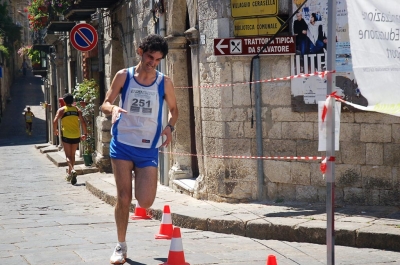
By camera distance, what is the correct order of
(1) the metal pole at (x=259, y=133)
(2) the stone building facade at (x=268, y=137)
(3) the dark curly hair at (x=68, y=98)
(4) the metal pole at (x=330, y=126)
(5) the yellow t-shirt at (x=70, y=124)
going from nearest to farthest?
(4) the metal pole at (x=330, y=126)
(2) the stone building facade at (x=268, y=137)
(1) the metal pole at (x=259, y=133)
(3) the dark curly hair at (x=68, y=98)
(5) the yellow t-shirt at (x=70, y=124)

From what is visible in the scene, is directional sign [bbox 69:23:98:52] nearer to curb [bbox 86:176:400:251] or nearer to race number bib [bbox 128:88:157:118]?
curb [bbox 86:176:400:251]

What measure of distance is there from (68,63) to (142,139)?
2113 centimetres

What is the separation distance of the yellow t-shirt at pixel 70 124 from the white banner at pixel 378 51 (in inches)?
453

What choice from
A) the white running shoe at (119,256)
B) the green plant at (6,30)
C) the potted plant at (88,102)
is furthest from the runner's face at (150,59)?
the green plant at (6,30)

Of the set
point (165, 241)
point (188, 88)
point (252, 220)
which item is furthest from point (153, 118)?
point (188, 88)

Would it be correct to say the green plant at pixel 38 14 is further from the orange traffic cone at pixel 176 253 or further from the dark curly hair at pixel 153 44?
the orange traffic cone at pixel 176 253

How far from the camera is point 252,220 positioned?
823 centimetres

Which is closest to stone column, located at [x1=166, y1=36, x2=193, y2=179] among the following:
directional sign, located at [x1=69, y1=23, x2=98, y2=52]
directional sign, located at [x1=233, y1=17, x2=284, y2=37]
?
directional sign, located at [x1=233, y1=17, x2=284, y2=37]

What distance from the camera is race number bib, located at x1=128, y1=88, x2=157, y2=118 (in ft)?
21.6

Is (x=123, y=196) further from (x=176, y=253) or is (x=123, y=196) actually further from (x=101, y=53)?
(x=101, y=53)

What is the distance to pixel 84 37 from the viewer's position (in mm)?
17453

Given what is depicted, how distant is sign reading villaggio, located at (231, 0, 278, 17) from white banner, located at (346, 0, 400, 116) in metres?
4.72

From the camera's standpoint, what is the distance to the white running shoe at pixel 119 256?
643 centimetres

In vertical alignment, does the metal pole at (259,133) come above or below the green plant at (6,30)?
below
